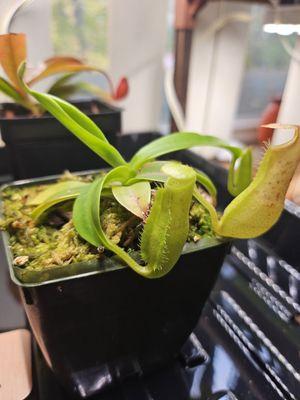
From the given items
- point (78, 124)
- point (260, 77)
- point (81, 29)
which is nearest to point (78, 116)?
point (78, 124)

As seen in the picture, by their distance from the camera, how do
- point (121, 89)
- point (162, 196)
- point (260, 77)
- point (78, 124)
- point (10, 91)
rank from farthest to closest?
point (260, 77)
point (121, 89)
point (10, 91)
point (78, 124)
point (162, 196)

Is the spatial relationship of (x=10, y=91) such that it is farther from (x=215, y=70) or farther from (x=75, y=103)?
(x=215, y=70)

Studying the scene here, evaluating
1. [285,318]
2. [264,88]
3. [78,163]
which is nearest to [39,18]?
[78,163]

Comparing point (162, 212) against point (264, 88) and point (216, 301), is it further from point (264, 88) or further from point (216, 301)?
point (264, 88)

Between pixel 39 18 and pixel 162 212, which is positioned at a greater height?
pixel 39 18

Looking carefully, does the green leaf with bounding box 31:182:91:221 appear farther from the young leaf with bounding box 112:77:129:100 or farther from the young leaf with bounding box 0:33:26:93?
the young leaf with bounding box 112:77:129:100

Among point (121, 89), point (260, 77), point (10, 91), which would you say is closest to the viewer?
point (10, 91)
